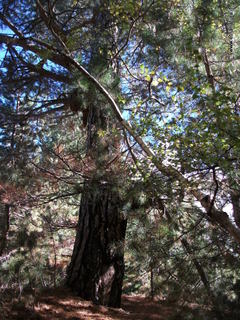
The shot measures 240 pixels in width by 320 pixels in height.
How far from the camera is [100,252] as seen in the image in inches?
164

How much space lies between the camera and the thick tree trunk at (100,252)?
4.04 meters

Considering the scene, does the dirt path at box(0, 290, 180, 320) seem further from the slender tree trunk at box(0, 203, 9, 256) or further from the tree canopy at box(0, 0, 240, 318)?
the slender tree trunk at box(0, 203, 9, 256)

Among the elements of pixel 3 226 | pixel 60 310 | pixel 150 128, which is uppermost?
pixel 150 128

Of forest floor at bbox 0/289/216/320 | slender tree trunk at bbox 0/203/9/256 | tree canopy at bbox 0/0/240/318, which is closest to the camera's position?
tree canopy at bbox 0/0/240/318

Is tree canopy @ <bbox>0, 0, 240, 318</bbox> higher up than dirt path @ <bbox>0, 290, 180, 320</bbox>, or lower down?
higher up

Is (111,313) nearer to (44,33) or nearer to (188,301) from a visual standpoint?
(188,301)

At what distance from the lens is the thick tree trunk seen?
404cm

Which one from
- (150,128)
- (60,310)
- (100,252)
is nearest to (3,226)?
(100,252)

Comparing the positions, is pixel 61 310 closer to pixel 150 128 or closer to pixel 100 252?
pixel 100 252

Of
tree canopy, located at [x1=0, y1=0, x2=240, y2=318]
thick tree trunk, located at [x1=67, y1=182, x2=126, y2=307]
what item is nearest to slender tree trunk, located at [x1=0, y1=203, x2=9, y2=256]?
tree canopy, located at [x1=0, y1=0, x2=240, y2=318]

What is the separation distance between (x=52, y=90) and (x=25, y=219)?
2.37 metres

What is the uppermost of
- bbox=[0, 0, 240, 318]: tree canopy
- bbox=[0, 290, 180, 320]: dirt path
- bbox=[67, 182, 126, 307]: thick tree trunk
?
bbox=[0, 0, 240, 318]: tree canopy

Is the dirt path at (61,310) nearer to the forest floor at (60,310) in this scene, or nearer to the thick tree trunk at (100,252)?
the forest floor at (60,310)

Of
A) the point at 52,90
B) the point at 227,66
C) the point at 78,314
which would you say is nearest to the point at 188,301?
the point at 78,314
